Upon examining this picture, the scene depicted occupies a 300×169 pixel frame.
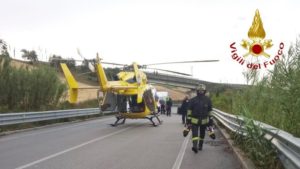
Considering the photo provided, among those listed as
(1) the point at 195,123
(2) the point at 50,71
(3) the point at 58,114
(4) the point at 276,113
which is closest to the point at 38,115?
(3) the point at 58,114

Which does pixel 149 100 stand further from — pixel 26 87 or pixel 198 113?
pixel 198 113

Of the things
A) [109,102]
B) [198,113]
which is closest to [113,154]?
[198,113]

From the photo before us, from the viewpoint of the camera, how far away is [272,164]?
8.73 meters

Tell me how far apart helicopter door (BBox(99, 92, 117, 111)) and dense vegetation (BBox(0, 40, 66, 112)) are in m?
A: 5.45

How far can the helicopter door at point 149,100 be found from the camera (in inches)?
1006

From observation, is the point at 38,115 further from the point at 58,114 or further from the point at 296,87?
the point at 296,87

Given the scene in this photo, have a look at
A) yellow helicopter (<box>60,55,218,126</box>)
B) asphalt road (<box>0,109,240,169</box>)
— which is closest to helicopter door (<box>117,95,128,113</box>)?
yellow helicopter (<box>60,55,218,126</box>)

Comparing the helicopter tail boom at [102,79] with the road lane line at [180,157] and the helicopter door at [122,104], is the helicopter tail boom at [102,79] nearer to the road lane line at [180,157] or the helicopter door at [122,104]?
the helicopter door at [122,104]

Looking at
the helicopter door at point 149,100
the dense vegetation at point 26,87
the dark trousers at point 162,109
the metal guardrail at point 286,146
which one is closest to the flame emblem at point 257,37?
the metal guardrail at point 286,146

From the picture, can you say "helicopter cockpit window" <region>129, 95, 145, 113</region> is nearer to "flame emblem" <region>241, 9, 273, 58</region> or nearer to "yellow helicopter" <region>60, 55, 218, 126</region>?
"yellow helicopter" <region>60, 55, 218, 126</region>

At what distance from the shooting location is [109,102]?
2553 cm

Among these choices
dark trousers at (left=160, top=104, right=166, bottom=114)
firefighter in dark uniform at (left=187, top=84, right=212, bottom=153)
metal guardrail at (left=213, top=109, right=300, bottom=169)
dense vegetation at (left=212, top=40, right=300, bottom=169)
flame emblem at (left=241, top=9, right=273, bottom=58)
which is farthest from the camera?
dark trousers at (left=160, top=104, right=166, bottom=114)

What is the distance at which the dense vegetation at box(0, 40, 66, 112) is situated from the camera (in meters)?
27.7

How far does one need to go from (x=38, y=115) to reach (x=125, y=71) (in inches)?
217
